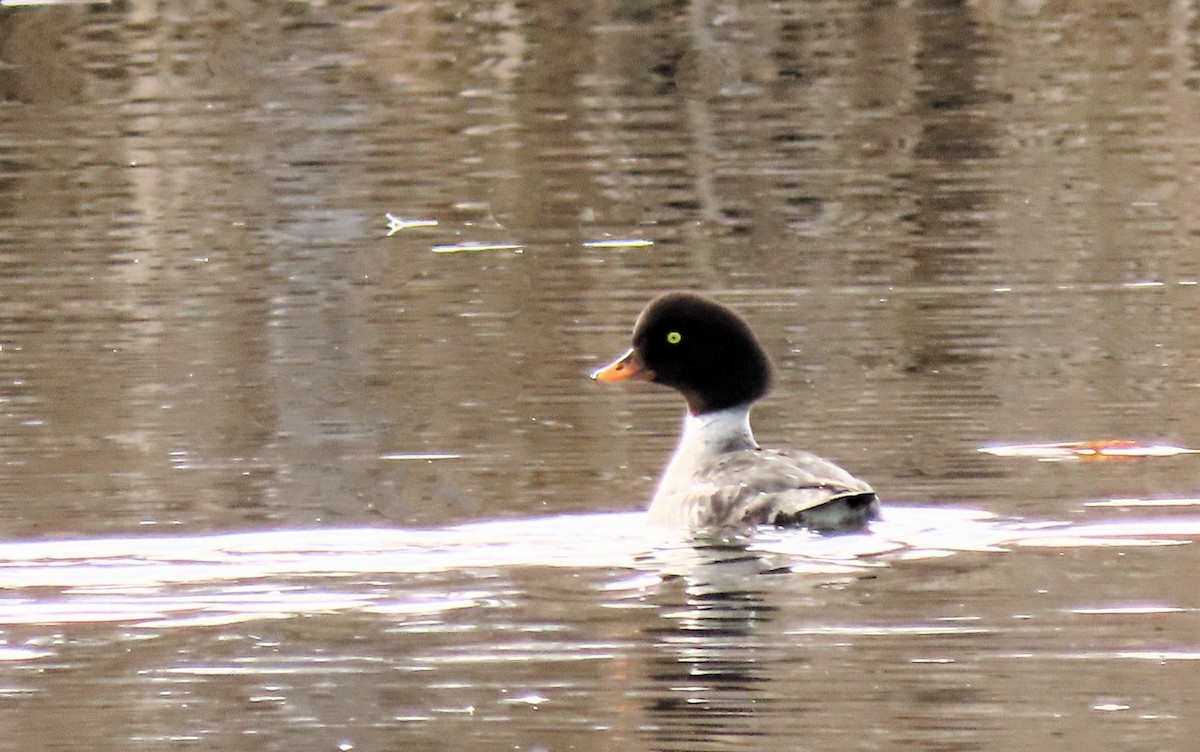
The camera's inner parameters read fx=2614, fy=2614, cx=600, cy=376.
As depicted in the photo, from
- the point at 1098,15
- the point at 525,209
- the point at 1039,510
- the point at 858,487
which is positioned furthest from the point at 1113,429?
the point at 1098,15

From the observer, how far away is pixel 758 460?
944 cm

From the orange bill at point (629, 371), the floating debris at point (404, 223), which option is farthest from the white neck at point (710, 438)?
the floating debris at point (404, 223)

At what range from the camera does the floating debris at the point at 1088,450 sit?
10.0 m

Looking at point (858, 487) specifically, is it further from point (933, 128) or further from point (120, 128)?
point (120, 128)

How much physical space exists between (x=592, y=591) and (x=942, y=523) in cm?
153

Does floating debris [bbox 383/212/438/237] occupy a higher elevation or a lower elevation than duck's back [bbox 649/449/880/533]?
lower

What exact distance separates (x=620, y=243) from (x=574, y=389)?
4.01 meters

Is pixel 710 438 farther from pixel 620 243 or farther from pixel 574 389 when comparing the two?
pixel 620 243

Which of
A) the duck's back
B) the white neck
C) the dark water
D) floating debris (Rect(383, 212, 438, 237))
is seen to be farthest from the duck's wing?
floating debris (Rect(383, 212, 438, 237))

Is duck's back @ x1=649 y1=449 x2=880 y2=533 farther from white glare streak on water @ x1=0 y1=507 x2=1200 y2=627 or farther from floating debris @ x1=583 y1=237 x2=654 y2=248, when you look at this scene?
floating debris @ x1=583 y1=237 x2=654 y2=248

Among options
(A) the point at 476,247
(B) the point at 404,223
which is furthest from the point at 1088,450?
(B) the point at 404,223

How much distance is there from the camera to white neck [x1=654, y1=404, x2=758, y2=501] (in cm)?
984

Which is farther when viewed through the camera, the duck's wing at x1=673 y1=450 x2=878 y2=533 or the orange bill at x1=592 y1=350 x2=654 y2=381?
the orange bill at x1=592 y1=350 x2=654 y2=381

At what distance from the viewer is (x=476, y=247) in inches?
619
